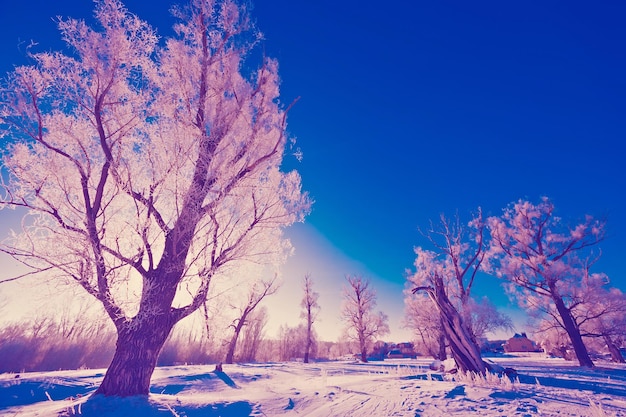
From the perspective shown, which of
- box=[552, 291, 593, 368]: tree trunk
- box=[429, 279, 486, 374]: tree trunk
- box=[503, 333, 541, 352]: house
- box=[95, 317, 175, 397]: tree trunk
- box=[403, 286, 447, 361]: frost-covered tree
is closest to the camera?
box=[95, 317, 175, 397]: tree trunk

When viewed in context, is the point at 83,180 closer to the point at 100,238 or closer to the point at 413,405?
the point at 100,238

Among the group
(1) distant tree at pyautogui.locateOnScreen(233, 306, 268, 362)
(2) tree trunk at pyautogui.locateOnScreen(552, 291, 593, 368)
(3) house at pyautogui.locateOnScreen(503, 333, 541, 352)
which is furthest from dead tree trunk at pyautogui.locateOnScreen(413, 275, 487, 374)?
(3) house at pyautogui.locateOnScreen(503, 333, 541, 352)

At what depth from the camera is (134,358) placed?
519 cm

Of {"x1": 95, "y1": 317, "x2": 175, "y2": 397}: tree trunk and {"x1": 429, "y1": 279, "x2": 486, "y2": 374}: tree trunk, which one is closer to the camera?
{"x1": 95, "y1": 317, "x2": 175, "y2": 397}: tree trunk

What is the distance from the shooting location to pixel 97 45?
5.47 m

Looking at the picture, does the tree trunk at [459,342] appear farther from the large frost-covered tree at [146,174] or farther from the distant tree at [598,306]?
the distant tree at [598,306]

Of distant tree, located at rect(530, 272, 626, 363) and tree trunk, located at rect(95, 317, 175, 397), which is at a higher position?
distant tree, located at rect(530, 272, 626, 363)

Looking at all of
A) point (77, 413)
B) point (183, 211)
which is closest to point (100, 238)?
point (183, 211)

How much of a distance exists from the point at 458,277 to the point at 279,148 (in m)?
15.2

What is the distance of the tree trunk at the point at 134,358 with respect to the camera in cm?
500

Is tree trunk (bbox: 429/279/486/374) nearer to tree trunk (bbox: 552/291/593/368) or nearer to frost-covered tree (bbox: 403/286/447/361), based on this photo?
tree trunk (bbox: 552/291/593/368)

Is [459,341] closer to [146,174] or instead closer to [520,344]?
[146,174]

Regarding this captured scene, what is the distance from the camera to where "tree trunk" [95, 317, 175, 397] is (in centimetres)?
500

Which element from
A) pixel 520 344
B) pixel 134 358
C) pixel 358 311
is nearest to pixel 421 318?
pixel 358 311
